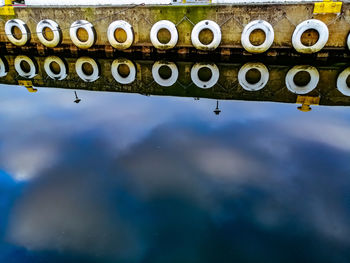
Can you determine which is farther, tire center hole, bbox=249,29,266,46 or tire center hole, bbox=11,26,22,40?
tire center hole, bbox=11,26,22,40

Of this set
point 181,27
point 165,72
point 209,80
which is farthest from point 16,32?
point 209,80

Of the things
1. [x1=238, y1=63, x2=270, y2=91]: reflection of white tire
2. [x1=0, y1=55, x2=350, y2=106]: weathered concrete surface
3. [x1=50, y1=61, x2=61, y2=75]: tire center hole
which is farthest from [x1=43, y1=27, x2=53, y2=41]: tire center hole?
[x1=238, y1=63, x2=270, y2=91]: reflection of white tire

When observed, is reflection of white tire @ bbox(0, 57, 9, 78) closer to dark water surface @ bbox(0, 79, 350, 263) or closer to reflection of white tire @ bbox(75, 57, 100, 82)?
reflection of white tire @ bbox(75, 57, 100, 82)

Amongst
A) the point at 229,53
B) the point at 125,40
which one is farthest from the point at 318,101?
the point at 125,40

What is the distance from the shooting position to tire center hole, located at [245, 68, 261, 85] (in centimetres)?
773

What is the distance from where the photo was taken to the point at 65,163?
423cm

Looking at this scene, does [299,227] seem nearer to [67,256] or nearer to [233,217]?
[233,217]

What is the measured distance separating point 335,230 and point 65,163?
14.3ft

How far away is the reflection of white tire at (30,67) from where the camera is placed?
9000 millimetres

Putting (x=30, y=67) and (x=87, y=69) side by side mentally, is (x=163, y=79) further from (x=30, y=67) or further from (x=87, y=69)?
(x=30, y=67)

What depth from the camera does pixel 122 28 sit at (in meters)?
10.3

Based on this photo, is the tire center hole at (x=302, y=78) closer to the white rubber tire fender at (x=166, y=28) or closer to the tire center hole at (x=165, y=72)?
the tire center hole at (x=165, y=72)

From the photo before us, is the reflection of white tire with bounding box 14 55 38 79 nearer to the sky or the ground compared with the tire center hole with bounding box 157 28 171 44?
nearer to the ground

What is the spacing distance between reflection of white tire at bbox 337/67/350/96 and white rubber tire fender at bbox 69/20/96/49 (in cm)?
1014
